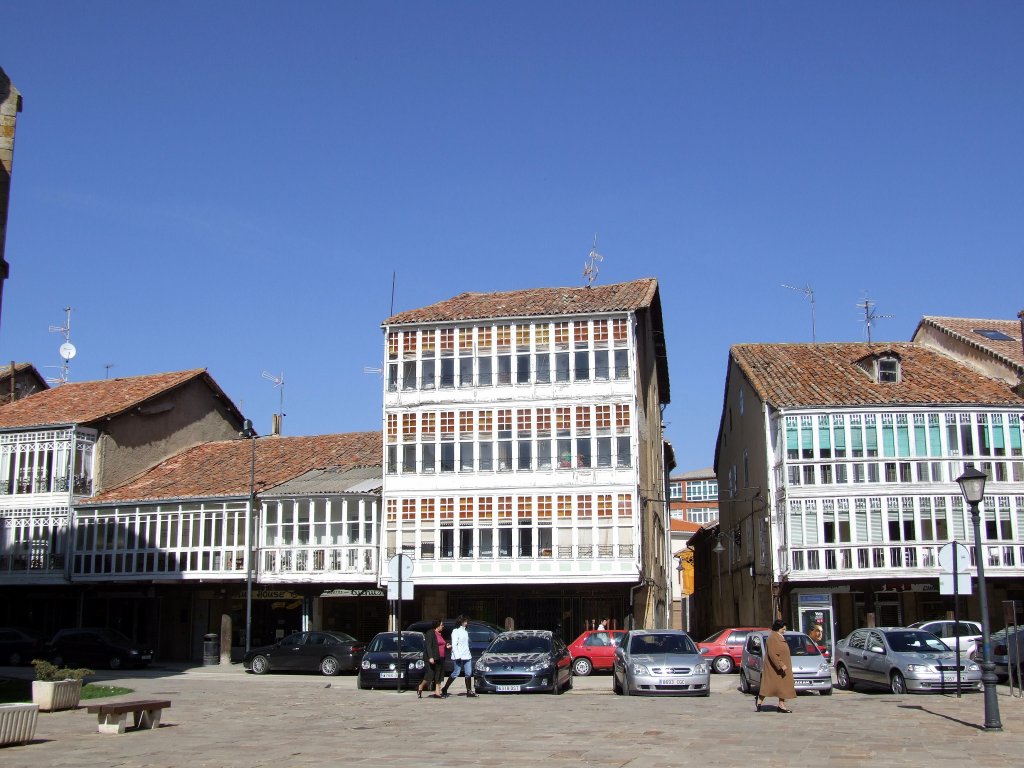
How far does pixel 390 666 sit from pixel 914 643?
482 inches

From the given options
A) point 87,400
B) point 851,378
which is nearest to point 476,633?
point 851,378

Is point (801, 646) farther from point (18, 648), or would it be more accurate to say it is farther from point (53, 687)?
point (18, 648)

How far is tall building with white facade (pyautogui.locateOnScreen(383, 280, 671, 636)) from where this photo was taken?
132 feet

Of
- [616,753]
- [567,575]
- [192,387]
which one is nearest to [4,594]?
[192,387]

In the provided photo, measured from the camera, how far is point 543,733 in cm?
1670

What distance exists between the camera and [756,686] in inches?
976

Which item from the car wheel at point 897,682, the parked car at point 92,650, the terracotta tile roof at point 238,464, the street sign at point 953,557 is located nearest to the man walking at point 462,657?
the car wheel at point 897,682

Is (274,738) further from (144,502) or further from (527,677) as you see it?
(144,502)

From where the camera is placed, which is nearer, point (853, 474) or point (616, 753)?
point (616, 753)

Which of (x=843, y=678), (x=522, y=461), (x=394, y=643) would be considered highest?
(x=522, y=461)

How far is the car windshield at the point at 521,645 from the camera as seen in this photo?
25891mm

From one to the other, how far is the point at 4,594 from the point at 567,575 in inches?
975

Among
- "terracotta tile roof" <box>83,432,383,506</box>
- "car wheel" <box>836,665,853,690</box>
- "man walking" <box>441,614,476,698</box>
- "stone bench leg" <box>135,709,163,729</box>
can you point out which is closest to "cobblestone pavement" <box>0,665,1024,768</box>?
"stone bench leg" <box>135,709,163,729</box>

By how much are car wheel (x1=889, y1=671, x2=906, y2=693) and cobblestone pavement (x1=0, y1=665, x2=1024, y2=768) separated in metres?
0.19
